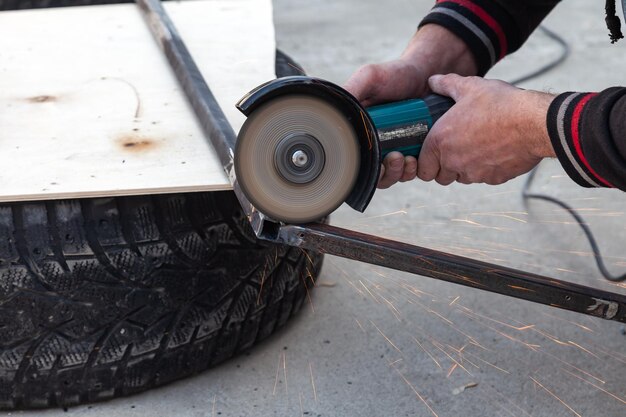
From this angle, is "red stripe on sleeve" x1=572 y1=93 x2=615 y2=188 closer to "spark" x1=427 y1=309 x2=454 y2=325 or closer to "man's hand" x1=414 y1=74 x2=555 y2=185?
"man's hand" x1=414 y1=74 x2=555 y2=185

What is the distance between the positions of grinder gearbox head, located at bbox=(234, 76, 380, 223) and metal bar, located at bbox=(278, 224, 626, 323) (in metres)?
0.04

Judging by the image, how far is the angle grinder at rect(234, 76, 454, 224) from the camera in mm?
1645

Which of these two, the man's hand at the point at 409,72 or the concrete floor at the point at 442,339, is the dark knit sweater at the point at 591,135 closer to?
the man's hand at the point at 409,72

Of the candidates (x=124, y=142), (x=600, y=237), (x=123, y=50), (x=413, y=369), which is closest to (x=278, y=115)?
(x=124, y=142)

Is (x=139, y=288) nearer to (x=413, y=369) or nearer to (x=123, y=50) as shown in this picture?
(x=413, y=369)

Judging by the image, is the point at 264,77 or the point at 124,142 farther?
the point at 264,77

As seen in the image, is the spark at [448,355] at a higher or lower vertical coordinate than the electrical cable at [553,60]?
lower

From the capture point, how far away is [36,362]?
205 centimetres

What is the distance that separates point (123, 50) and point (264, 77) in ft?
1.63

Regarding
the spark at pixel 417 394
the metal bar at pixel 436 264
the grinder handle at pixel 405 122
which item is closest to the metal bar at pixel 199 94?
the metal bar at pixel 436 264

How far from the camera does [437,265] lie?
1.75 metres

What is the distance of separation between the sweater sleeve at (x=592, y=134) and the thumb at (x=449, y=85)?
255 millimetres

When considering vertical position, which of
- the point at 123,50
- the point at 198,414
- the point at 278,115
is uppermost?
the point at 278,115

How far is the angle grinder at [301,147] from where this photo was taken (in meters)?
1.64
